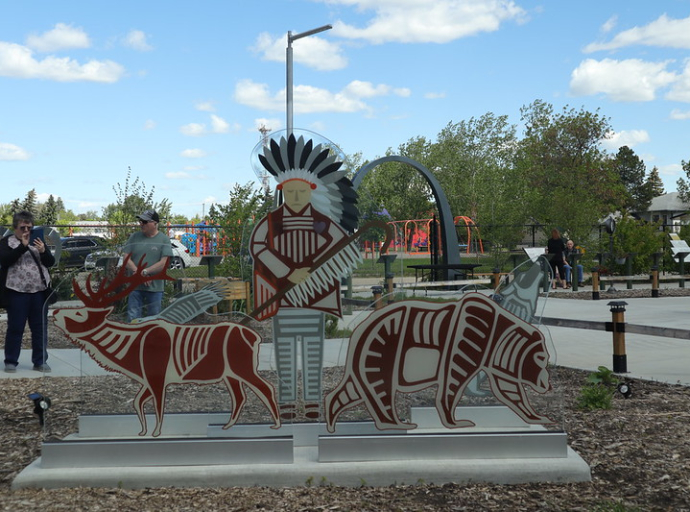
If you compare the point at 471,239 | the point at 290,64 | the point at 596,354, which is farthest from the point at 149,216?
the point at 471,239

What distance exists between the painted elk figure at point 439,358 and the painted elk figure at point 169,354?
1.93ft

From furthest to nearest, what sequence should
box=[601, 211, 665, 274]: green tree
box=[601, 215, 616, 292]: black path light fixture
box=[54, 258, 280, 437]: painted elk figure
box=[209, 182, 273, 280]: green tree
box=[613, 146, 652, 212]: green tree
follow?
box=[613, 146, 652, 212]: green tree → box=[601, 211, 665, 274]: green tree → box=[601, 215, 616, 292]: black path light fixture → box=[209, 182, 273, 280]: green tree → box=[54, 258, 280, 437]: painted elk figure

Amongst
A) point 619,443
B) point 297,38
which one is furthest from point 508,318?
point 297,38

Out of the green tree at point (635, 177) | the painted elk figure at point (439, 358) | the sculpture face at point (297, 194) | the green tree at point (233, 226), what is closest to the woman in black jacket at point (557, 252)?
the green tree at point (233, 226)

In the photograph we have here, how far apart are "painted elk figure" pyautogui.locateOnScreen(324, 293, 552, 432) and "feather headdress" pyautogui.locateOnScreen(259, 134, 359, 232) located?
803mm

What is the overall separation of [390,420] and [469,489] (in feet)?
2.16

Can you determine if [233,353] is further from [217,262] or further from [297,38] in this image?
[297,38]

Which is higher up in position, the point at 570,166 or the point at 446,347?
the point at 570,166

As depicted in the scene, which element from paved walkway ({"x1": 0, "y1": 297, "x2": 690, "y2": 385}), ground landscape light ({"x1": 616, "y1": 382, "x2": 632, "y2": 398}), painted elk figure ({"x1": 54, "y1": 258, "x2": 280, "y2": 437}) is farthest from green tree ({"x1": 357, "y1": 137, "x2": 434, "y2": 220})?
painted elk figure ({"x1": 54, "y1": 258, "x2": 280, "y2": 437})

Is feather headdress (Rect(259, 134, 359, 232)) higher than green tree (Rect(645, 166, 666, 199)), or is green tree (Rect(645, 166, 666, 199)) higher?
green tree (Rect(645, 166, 666, 199))

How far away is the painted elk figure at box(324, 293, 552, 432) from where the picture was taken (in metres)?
4.63

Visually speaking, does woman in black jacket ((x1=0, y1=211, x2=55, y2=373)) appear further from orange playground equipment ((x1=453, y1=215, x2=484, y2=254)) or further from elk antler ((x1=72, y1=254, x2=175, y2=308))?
orange playground equipment ((x1=453, y1=215, x2=484, y2=254))

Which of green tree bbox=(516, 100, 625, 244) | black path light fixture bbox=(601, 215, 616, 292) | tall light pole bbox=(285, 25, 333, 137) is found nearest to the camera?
tall light pole bbox=(285, 25, 333, 137)

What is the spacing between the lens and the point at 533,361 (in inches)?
184
